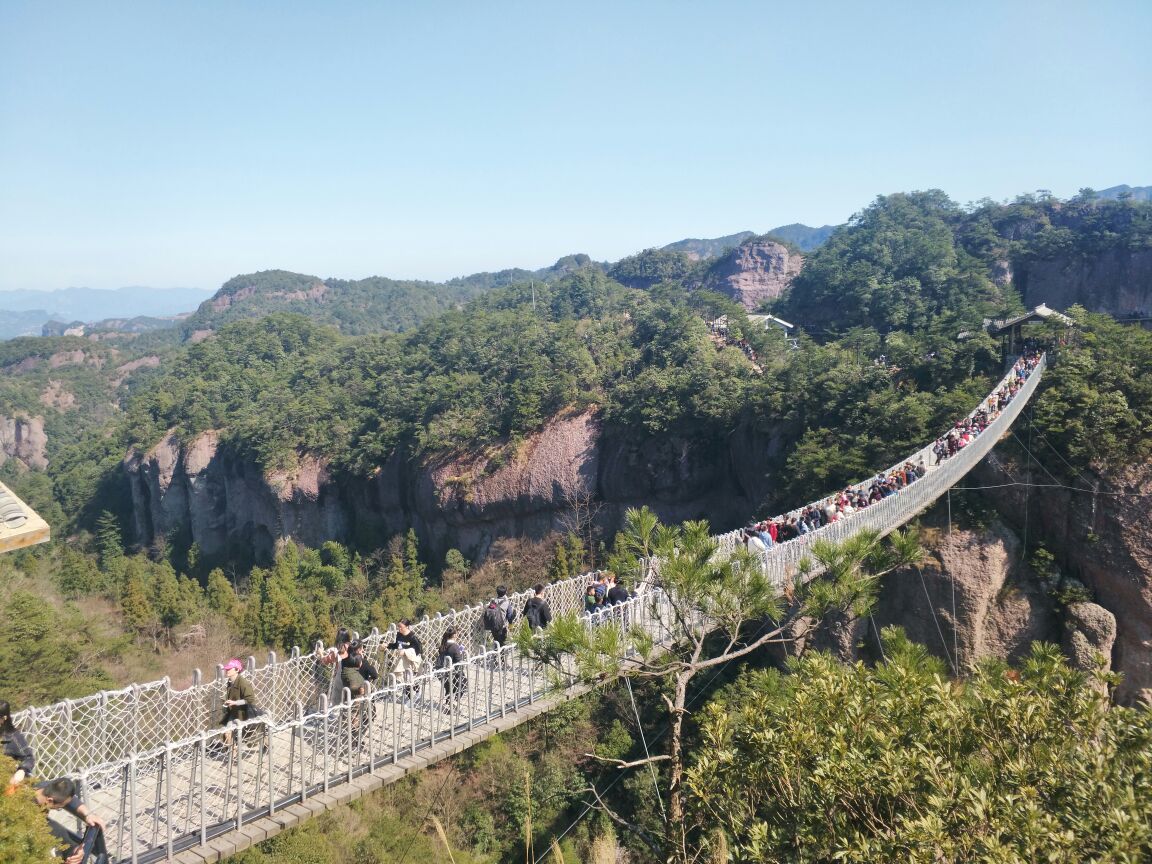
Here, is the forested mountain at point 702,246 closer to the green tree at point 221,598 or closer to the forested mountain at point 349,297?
the forested mountain at point 349,297

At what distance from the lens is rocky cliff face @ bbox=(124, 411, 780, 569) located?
85.2 feet

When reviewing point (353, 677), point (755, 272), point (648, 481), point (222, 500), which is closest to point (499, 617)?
point (353, 677)

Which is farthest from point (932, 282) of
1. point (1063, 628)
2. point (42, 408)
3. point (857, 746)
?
point (42, 408)

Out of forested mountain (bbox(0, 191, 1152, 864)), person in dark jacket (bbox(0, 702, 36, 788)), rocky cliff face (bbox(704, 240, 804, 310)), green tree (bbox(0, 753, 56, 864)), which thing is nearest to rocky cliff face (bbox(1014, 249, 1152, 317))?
forested mountain (bbox(0, 191, 1152, 864))

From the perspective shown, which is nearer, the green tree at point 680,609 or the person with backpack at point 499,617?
the green tree at point 680,609

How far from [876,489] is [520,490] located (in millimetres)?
15640

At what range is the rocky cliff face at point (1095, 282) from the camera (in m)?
32.5

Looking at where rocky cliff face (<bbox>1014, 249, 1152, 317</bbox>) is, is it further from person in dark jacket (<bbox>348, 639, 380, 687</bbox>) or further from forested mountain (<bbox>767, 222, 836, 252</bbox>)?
forested mountain (<bbox>767, 222, 836, 252</bbox>)

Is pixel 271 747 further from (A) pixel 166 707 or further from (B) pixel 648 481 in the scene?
(B) pixel 648 481

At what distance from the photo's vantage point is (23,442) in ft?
225

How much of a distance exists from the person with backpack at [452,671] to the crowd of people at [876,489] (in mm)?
4407

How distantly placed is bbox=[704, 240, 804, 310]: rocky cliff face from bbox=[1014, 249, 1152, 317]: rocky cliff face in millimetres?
20856

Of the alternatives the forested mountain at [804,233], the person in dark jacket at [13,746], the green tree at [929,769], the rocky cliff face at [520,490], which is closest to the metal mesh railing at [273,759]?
the person in dark jacket at [13,746]

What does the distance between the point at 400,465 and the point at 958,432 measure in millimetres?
22103
